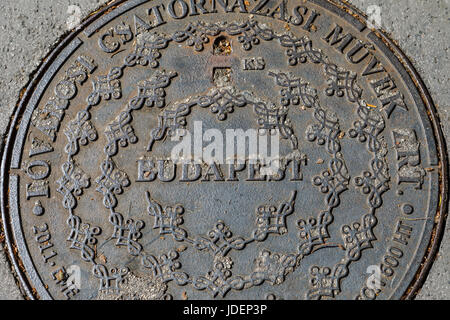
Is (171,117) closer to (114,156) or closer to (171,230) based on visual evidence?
(114,156)

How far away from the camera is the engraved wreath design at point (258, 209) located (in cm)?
244

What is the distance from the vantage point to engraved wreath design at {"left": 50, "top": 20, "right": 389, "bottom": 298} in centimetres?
244

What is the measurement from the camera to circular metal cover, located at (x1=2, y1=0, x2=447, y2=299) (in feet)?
8.04

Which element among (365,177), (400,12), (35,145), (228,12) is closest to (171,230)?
(35,145)

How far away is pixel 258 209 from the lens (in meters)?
2.50

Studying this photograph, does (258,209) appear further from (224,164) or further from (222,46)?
(222,46)

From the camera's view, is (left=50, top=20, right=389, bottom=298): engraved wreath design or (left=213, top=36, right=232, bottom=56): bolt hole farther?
(left=213, top=36, right=232, bottom=56): bolt hole

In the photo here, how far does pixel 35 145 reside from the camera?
2611 millimetres

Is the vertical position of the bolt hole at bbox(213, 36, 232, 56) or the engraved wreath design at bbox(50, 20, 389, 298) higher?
the bolt hole at bbox(213, 36, 232, 56)

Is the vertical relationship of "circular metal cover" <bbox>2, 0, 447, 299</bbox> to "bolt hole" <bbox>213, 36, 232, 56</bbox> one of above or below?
below

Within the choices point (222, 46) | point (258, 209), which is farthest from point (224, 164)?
point (222, 46)

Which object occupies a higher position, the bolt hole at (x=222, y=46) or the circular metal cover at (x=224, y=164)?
the bolt hole at (x=222, y=46)

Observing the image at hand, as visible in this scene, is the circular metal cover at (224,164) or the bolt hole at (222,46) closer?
the circular metal cover at (224,164)

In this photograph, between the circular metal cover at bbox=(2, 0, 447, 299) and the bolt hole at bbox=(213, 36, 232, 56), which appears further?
the bolt hole at bbox=(213, 36, 232, 56)
